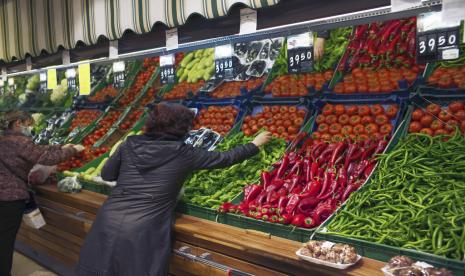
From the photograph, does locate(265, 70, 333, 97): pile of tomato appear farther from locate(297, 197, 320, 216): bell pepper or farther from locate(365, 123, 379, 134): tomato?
locate(297, 197, 320, 216): bell pepper

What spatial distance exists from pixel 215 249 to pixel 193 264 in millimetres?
276

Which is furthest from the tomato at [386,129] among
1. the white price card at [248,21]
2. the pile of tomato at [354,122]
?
the white price card at [248,21]

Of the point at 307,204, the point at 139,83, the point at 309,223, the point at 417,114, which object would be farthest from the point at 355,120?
the point at 139,83

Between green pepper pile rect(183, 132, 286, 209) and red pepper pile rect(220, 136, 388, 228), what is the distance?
166mm

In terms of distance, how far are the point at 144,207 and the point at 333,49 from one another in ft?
8.47

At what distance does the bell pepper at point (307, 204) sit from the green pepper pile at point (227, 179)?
2.07 ft

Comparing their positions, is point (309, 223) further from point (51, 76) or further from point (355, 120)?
point (51, 76)

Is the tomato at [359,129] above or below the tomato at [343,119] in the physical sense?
below

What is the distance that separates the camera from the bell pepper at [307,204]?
296 cm

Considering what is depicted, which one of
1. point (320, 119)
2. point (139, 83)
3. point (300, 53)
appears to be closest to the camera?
point (300, 53)

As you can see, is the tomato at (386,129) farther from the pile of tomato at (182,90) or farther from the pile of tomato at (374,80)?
the pile of tomato at (182,90)

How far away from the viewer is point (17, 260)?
570 cm

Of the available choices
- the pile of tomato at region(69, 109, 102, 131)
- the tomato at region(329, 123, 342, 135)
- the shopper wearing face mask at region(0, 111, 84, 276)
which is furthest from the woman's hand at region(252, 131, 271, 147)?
the pile of tomato at region(69, 109, 102, 131)

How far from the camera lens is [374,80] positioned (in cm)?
386
